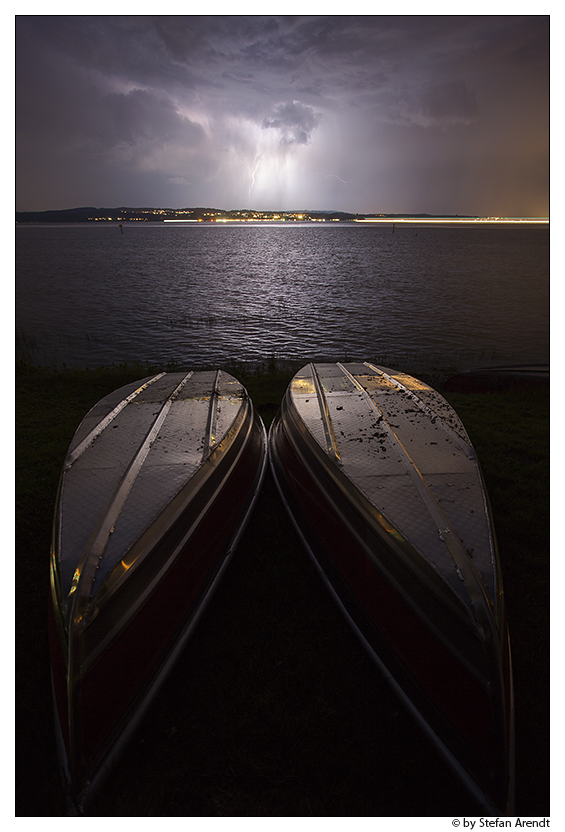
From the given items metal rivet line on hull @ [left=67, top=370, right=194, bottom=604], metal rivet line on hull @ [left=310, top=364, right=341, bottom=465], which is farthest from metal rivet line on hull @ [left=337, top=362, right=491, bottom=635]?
metal rivet line on hull @ [left=67, top=370, right=194, bottom=604]

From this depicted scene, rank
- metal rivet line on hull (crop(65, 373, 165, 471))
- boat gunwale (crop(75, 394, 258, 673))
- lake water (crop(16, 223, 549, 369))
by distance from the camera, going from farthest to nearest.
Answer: lake water (crop(16, 223, 549, 369)) < metal rivet line on hull (crop(65, 373, 165, 471)) < boat gunwale (crop(75, 394, 258, 673))

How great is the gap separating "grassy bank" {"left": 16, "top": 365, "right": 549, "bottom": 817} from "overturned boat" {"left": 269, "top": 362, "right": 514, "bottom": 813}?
0.24 meters

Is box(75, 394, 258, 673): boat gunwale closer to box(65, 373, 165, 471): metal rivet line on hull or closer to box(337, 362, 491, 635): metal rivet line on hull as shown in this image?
box(65, 373, 165, 471): metal rivet line on hull

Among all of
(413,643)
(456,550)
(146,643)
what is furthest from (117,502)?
(456,550)

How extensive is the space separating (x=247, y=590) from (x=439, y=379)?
8.96 meters

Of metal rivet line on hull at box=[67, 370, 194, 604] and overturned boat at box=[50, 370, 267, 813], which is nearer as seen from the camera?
overturned boat at box=[50, 370, 267, 813]

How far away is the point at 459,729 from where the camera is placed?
2227 millimetres

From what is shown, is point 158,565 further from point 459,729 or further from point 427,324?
point 427,324

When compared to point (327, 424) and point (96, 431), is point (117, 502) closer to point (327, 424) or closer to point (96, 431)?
point (96, 431)

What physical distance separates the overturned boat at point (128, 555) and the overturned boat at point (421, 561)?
3.45 ft

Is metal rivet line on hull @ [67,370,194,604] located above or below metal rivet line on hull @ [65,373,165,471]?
below

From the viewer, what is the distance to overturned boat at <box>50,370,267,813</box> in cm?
227

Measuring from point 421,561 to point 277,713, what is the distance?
4.86 ft

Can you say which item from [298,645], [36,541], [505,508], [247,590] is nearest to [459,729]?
[298,645]
